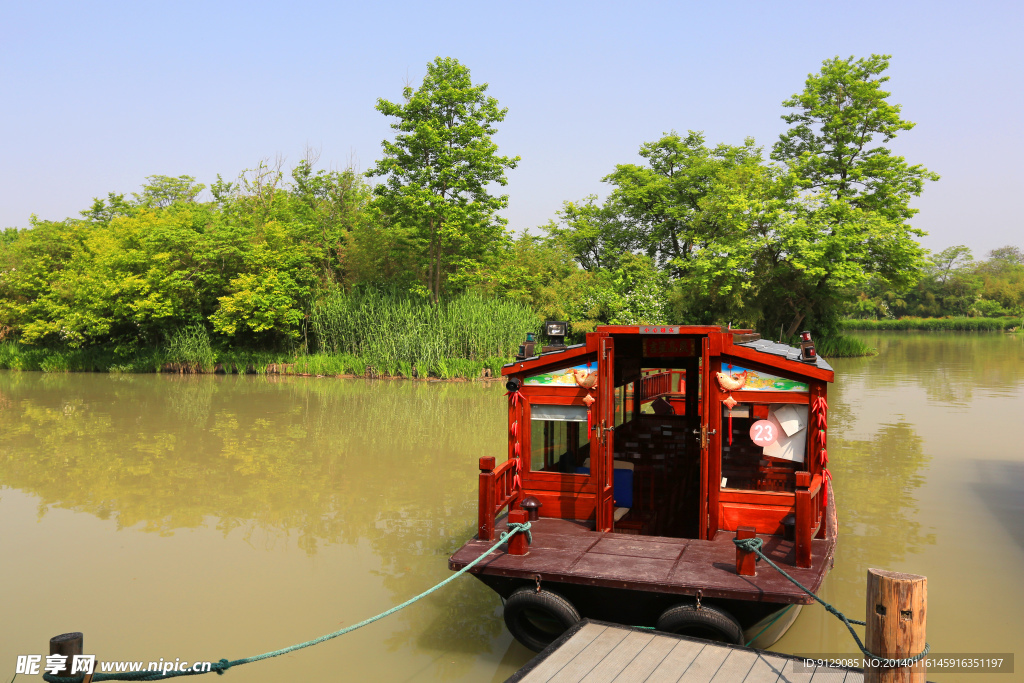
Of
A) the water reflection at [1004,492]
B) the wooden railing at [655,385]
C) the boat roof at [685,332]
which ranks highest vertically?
the boat roof at [685,332]

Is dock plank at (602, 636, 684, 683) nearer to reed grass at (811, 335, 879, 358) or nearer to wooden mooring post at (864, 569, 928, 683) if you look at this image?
wooden mooring post at (864, 569, 928, 683)

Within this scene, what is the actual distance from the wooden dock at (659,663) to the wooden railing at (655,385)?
203 inches

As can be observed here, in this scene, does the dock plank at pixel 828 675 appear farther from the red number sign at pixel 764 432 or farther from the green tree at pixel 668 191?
the green tree at pixel 668 191

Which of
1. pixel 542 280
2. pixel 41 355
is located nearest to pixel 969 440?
pixel 542 280

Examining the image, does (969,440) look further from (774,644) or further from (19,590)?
(19,590)

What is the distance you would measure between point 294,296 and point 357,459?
19.1 metres

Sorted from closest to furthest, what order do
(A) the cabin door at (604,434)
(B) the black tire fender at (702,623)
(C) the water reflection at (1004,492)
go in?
(B) the black tire fender at (702,623) → (A) the cabin door at (604,434) → (C) the water reflection at (1004,492)

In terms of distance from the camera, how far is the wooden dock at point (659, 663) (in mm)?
4531

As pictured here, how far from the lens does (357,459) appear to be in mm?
13695

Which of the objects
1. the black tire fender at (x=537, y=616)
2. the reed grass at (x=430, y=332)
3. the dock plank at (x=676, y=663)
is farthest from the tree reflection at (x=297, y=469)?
the reed grass at (x=430, y=332)

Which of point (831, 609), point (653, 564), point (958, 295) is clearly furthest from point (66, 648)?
point (958, 295)

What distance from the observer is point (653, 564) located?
5766mm

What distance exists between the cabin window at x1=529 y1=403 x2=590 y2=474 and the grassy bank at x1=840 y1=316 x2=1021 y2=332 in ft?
210

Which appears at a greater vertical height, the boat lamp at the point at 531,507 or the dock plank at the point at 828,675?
the boat lamp at the point at 531,507
